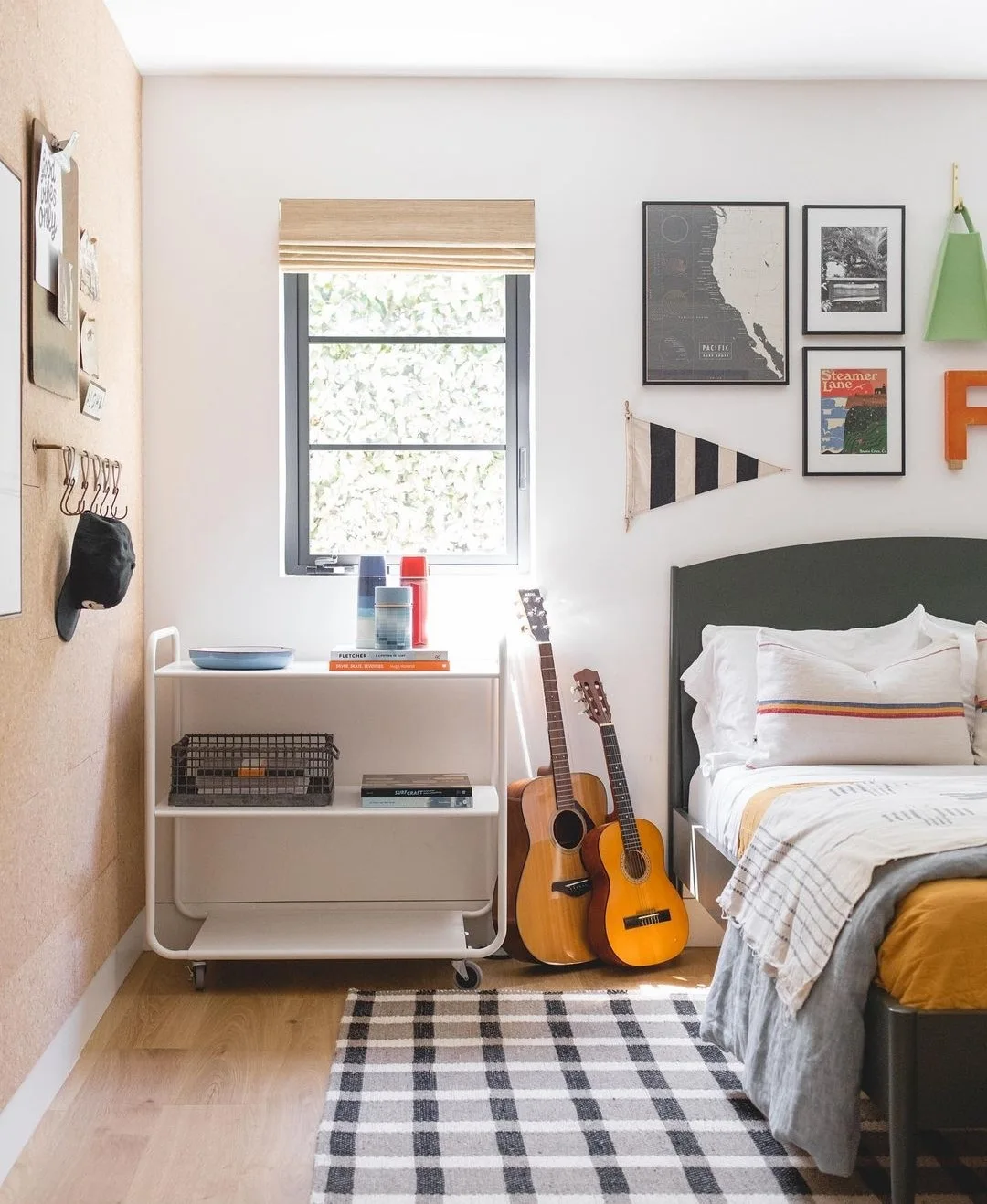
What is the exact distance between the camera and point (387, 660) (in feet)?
9.14

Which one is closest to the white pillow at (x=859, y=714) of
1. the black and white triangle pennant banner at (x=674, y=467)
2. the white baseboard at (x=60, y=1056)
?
the black and white triangle pennant banner at (x=674, y=467)

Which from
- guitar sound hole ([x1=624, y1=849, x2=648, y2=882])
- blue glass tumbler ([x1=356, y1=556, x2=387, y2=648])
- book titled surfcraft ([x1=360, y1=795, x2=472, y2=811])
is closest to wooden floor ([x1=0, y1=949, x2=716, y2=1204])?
guitar sound hole ([x1=624, y1=849, x2=648, y2=882])

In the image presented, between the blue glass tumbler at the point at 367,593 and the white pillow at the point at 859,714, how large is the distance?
1.03 m

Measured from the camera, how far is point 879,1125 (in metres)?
2.03

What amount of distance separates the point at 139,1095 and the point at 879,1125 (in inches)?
57.0

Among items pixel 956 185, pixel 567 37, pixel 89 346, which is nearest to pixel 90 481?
pixel 89 346

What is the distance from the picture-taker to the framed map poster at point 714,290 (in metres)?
3.06

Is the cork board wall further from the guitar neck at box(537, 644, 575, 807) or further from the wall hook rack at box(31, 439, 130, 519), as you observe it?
the guitar neck at box(537, 644, 575, 807)

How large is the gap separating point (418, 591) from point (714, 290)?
120 cm

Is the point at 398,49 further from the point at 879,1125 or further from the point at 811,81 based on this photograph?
the point at 879,1125

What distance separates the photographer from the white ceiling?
2660 millimetres

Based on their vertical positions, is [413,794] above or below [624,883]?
above

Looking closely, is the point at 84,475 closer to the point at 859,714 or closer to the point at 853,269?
the point at 859,714

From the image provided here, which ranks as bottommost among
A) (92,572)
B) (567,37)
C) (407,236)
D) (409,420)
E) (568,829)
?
(568,829)
